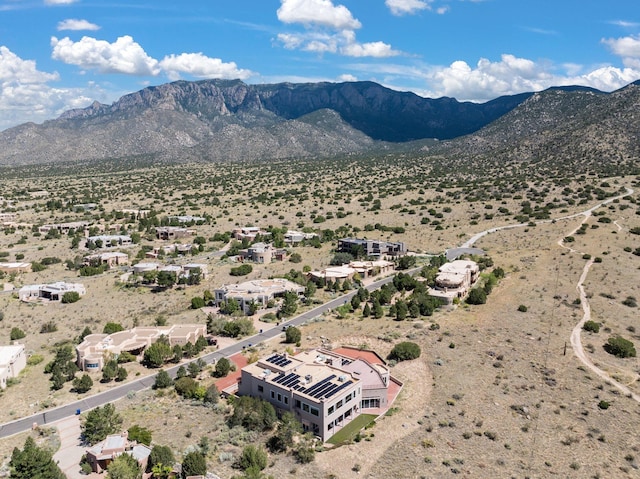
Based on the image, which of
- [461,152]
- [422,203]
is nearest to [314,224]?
[422,203]

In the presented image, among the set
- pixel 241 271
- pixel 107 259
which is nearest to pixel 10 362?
pixel 241 271

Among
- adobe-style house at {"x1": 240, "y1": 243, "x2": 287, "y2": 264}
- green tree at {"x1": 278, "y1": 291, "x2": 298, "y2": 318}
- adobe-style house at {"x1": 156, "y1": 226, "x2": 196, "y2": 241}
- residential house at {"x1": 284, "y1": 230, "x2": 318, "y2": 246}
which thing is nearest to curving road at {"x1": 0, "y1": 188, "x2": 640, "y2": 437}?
green tree at {"x1": 278, "y1": 291, "x2": 298, "y2": 318}

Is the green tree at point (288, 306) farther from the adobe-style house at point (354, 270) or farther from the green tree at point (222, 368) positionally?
the green tree at point (222, 368)

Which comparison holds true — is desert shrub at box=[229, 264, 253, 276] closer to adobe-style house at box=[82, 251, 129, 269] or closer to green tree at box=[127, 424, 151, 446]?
adobe-style house at box=[82, 251, 129, 269]

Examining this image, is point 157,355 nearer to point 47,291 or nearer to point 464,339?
point 464,339

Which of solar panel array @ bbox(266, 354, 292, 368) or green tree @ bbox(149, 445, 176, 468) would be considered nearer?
green tree @ bbox(149, 445, 176, 468)
